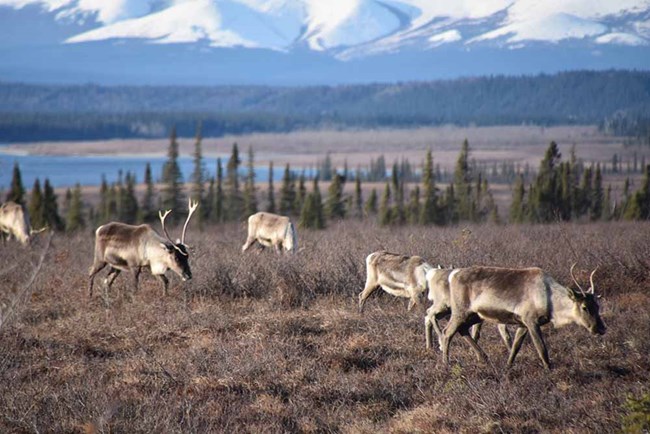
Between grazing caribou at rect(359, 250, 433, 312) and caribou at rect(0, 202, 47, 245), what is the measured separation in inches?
475

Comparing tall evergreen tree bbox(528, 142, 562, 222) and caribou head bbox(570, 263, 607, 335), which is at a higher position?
caribou head bbox(570, 263, 607, 335)

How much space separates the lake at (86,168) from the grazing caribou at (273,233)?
107m

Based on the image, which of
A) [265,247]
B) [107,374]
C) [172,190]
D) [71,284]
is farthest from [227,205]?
[107,374]

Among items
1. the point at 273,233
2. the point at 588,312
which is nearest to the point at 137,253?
the point at 273,233

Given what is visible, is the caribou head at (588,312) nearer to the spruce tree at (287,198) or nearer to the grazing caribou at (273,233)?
the grazing caribou at (273,233)

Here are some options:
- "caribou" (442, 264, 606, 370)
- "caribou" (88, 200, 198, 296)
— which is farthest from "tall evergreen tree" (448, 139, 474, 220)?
"caribou" (442, 264, 606, 370)

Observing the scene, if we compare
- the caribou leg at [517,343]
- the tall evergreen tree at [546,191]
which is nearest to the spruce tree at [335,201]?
the tall evergreen tree at [546,191]

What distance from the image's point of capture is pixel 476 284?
1164 cm

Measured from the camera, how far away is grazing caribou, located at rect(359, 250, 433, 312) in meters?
14.0

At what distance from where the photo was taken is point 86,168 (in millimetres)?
166500

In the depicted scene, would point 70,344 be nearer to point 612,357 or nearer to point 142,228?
point 142,228

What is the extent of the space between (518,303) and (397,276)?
10.1ft

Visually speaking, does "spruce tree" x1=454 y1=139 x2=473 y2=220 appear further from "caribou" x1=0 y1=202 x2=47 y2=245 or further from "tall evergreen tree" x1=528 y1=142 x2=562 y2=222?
"caribou" x1=0 y1=202 x2=47 y2=245

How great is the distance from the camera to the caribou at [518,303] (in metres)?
11.1
